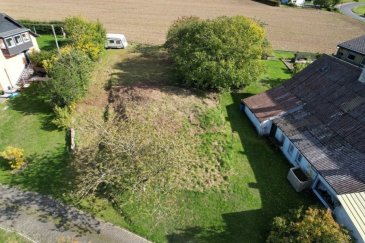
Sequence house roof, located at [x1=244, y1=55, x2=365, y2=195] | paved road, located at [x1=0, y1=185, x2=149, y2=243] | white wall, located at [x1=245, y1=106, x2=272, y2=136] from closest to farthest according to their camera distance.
A: paved road, located at [x1=0, y1=185, x2=149, y2=243]
house roof, located at [x1=244, y1=55, x2=365, y2=195]
white wall, located at [x1=245, y1=106, x2=272, y2=136]

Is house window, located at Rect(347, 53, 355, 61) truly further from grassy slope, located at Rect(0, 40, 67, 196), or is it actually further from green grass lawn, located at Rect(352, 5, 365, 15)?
green grass lawn, located at Rect(352, 5, 365, 15)

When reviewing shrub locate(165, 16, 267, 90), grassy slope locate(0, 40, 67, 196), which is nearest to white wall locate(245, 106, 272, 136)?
shrub locate(165, 16, 267, 90)

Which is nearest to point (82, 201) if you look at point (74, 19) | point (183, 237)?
point (183, 237)

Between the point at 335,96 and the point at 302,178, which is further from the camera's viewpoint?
the point at 335,96

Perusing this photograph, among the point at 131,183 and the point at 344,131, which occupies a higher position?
the point at 344,131

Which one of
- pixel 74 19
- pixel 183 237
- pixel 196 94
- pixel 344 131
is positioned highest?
pixel 74 19

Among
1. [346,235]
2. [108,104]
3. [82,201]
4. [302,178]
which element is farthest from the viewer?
[108,104]

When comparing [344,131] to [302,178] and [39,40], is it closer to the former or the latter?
[302,178]

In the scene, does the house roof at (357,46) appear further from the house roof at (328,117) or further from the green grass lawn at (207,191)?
the green grass lawn at (207,191)
